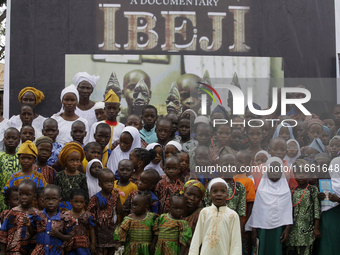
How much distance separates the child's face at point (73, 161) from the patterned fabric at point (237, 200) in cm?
159

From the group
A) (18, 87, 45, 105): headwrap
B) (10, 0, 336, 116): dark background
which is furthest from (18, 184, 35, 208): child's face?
(10, 0, 336, 116): dark background

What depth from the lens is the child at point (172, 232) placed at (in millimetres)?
4672

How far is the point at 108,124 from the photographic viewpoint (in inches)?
259

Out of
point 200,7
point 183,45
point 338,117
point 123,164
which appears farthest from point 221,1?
point 123,164

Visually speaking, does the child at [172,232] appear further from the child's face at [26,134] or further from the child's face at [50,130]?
the child's face at [26,134]

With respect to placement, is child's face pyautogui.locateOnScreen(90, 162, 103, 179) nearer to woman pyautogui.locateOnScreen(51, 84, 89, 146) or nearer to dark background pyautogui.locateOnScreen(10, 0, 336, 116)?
woman pyautogui.locateOnScreen(51, 84, 89, 146)

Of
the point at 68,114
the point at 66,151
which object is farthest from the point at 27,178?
the point at 68,114

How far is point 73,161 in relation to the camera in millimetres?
5184

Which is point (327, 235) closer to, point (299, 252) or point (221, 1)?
point (299, 252)

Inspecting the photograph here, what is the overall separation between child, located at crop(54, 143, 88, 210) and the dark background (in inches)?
147

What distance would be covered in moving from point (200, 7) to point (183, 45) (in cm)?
87

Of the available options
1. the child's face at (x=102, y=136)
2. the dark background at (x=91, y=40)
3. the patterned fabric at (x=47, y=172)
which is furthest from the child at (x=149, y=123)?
the dark background at (x=91, y=40)

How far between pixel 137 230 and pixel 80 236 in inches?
25.1

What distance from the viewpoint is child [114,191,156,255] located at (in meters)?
4.73
